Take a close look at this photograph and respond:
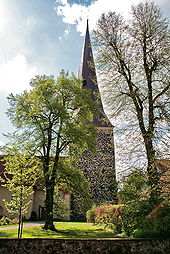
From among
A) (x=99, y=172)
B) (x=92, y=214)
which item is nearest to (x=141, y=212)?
(x=92, y=214)

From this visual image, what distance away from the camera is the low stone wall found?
16.8ft

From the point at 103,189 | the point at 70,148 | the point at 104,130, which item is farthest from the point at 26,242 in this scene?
the point at 104,130

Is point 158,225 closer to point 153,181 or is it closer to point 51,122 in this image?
point 153,181

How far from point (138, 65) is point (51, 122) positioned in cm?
707

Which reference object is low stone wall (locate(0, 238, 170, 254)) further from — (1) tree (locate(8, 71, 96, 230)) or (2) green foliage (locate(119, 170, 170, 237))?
(1) tree (locate(8, 71, 96, 230))

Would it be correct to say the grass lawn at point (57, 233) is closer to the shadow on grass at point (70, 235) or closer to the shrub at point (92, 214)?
the shadow on grass at point (70, 235)

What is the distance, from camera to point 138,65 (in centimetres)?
1247

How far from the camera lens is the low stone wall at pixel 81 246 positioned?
511 centimetres

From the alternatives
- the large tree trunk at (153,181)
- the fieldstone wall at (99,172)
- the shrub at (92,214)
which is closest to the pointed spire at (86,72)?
the fieldstone wall at (99,172)

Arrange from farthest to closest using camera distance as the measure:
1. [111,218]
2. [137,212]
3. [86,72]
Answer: [86,72]
[111,218]
[137,212]

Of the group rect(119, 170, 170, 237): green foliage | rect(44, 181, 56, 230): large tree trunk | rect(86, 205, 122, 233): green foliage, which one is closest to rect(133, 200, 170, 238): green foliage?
rect(119, 170, 170, 237): green foliage

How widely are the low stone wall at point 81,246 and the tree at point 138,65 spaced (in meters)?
5.47

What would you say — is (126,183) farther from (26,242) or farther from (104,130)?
(104,130)

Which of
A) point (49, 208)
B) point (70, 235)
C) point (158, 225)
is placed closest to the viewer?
point (158, 225)
